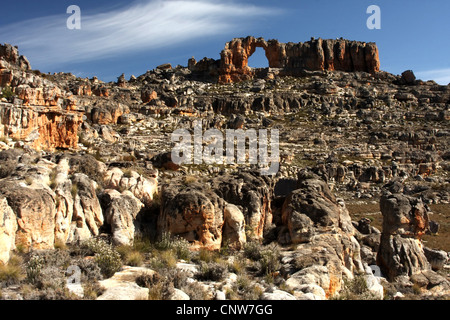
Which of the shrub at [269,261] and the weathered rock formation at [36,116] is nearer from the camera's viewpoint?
the shrub at [269,261]

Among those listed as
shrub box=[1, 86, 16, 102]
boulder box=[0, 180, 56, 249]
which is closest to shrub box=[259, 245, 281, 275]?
boulder box=[0, 180, 56, 249]

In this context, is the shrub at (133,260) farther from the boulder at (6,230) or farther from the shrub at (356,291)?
the shrub at (356,291)

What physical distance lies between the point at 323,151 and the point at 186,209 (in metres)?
41.5

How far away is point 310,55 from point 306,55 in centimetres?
89

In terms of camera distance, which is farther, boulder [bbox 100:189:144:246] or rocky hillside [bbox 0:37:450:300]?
boulder [bbox 100:189:144:246]

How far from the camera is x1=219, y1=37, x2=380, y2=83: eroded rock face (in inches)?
3314

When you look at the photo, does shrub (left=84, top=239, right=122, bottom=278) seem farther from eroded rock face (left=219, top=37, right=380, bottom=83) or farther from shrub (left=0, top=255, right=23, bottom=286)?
eroded rock face (left=219, top=37, right=380, bottom=83)

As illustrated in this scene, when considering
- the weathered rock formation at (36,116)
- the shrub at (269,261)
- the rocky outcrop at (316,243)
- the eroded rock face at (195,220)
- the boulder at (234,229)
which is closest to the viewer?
the rocky outcrop at (316,243)

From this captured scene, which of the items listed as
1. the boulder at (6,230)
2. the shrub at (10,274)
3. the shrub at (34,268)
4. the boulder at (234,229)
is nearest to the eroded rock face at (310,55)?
the boulder at (234,229)

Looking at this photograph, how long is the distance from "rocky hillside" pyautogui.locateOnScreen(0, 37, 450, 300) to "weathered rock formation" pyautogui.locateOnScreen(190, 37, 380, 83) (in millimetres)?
32356

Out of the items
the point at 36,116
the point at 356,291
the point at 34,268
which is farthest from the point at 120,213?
the point at 36,116

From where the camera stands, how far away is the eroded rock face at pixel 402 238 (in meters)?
12.0

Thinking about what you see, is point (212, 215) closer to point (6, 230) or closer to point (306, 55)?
point (6, 230)
